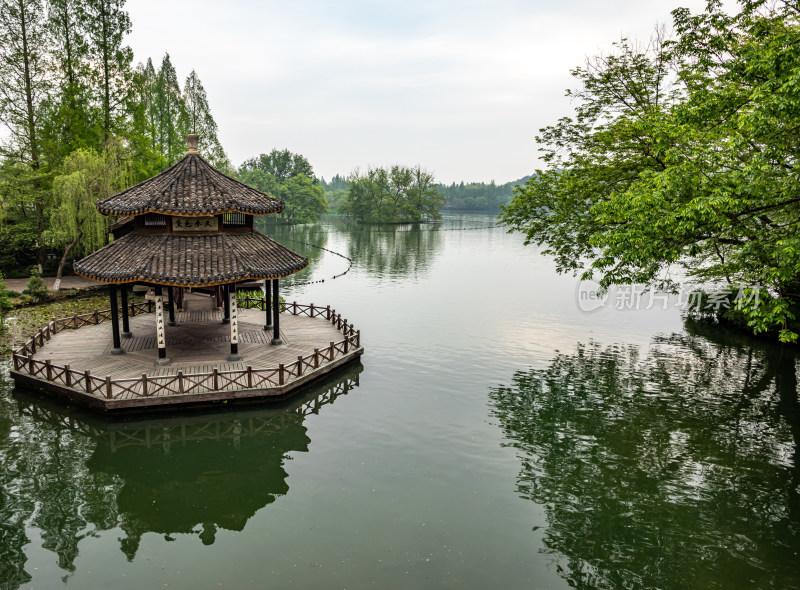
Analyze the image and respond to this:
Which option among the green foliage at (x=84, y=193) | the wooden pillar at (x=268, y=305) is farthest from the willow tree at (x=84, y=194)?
the wooden pillar at (x=268, y=305)

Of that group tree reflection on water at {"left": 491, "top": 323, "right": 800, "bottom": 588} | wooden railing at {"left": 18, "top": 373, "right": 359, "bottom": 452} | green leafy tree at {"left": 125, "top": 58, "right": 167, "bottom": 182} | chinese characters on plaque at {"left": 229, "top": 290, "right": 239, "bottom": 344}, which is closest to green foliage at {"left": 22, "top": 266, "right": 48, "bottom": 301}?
green leafy tree at {"left": 125, "top": 58, "right": 167, "bottom": 182}

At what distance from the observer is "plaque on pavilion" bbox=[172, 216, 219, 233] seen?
63.0 ft

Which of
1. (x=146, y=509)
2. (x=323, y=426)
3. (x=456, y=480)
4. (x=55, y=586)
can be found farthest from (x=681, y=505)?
(x=55, y=586)

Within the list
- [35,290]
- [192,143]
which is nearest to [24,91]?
[35,290]

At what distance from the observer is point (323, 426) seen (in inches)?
647

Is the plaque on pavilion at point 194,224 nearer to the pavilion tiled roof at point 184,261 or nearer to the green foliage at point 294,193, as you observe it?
the pavilion tiled roof at point 184,261

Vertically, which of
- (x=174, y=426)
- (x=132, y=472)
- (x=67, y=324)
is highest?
(x=67, y=324)

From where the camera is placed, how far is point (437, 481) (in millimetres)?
13164

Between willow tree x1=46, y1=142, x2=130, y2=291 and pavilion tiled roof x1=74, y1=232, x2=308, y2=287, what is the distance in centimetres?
1590

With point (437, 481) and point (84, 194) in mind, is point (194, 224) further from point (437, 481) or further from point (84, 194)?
point (84, 194)

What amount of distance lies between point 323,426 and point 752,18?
1953 centimetres

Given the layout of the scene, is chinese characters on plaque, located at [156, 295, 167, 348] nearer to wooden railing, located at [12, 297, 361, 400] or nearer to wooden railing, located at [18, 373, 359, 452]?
wooden railing, located at [12, 297, 361, 400]

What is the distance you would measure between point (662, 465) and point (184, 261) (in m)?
17.3

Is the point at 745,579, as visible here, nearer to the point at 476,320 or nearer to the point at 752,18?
the point at 752,18
